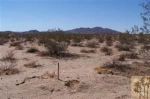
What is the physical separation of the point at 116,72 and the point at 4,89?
5388 millimetres

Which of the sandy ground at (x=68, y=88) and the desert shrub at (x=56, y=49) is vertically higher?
the desert shrub at (x=56, y=49)

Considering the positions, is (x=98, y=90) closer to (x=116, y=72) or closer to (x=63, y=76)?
(x=63, y=76)

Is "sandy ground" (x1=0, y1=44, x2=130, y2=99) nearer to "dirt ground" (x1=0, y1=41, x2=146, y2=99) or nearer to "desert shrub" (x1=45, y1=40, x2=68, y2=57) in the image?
"dirt ground" (x1=0, y1=41, x2=146, y2=99)

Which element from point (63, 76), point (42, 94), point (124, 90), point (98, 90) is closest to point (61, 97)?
point (42, 94)

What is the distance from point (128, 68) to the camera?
1634 centimetres
